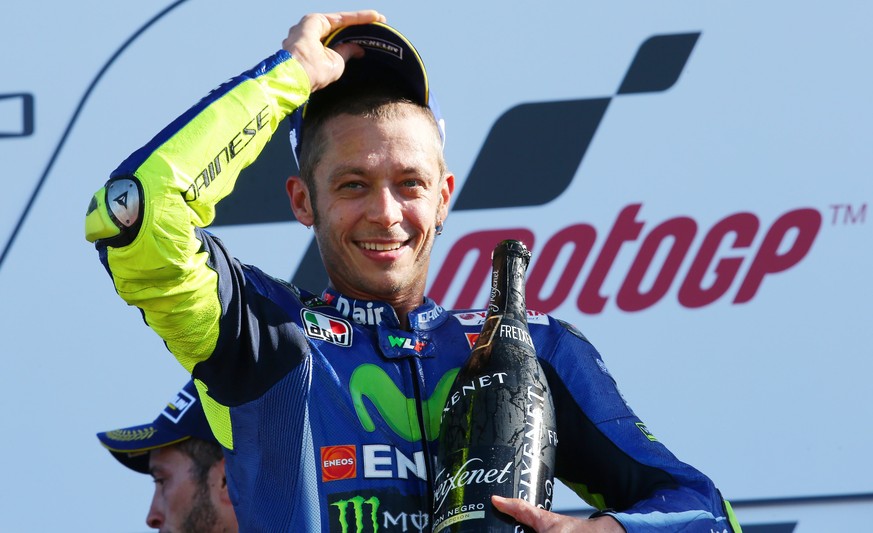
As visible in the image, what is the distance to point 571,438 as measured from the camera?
1.59 meters

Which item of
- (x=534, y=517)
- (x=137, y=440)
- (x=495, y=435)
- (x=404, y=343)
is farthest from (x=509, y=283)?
(x=137, y=440)

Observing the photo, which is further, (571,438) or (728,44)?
(728,44)

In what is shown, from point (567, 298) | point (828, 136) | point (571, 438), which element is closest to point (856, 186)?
point (828, 136)

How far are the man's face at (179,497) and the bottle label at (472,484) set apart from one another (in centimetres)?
100

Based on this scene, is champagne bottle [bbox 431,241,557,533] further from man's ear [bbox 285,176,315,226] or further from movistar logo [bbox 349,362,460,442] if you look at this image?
man's ear [bbox 285,176,315,226]

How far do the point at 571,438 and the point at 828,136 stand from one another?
1131 mm

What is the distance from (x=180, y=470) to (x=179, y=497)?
0.16 feet

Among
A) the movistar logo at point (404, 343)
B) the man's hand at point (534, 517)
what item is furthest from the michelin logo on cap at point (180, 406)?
the man's hand at point (534, 517)

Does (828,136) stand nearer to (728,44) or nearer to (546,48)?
(728,44)

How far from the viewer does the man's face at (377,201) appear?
64.5 inches

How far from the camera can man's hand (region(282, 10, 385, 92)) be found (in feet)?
5.23

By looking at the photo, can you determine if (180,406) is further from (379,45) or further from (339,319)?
(379,45)

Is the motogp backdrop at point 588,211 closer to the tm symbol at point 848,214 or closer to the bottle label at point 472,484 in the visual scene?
the tm symbol at point 848,214

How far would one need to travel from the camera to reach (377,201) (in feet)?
5.35
